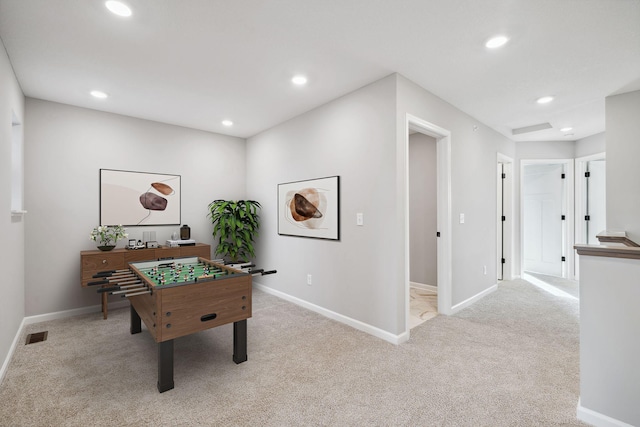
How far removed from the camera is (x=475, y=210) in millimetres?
4000

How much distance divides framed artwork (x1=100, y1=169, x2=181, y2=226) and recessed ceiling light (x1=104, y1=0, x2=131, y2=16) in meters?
2.45

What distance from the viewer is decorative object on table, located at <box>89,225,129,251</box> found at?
3527mm

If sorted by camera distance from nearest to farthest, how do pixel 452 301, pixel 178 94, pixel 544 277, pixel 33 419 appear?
pixel 33 419 < pixel 178 94 < pixel 452 301 < pixel 544 277

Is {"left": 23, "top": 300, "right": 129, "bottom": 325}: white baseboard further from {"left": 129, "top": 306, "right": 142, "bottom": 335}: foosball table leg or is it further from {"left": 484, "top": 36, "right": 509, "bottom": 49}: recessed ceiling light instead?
{"left": 484, "top": 36, "right": 509, "bottom": 49}: recessed ceiling light

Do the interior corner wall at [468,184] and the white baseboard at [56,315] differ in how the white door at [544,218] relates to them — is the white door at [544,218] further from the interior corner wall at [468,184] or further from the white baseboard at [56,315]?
the white baseboard at [56,315]

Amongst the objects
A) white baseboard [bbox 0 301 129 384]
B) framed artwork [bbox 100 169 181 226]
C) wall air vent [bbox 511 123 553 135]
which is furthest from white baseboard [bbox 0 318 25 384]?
wall air vent [bbox 511 123 553 135]

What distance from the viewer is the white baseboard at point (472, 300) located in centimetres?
359

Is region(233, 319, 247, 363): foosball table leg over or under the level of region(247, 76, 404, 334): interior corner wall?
under

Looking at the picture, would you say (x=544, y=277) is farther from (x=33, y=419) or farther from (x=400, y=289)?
(x=33, y=419)

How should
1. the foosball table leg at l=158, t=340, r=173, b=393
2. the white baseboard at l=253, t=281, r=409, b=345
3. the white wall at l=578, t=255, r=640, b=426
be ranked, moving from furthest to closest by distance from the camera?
the white baseboard at l=253, t=281, r=409, b=345 < the foosball table leg at l=158, t=340, r=173, b=393 < the white wall at l=578, t=255, r=640, b=426

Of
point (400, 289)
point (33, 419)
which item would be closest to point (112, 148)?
point (33, 419)

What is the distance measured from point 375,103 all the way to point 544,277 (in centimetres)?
493

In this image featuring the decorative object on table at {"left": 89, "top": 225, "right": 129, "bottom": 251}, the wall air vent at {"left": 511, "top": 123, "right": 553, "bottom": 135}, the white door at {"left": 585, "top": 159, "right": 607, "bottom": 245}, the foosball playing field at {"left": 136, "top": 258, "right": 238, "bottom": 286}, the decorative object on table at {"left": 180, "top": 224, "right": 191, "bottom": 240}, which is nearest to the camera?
the foosball playing field at {"left": 136, "top": 258, "right": 238, "bottom": 286}

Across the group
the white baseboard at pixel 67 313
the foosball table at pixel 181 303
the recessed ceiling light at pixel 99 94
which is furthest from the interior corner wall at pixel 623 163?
the white baseboard at pixel 67 313
